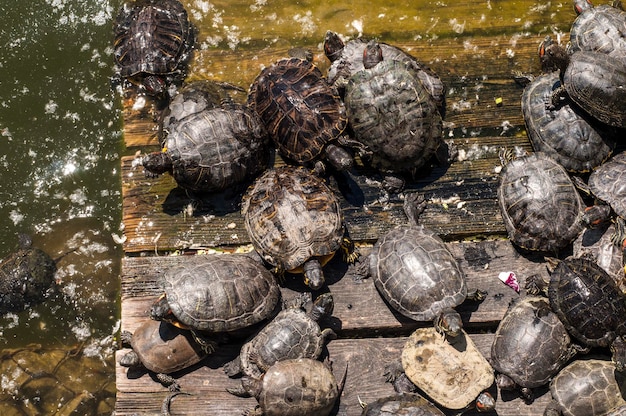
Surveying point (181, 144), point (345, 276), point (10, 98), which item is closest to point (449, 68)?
point (345, 276)

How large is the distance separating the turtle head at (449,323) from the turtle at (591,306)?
3.62 ft

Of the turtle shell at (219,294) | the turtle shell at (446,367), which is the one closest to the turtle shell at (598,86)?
the turtle shell at (446,367)

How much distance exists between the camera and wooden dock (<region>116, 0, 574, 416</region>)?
636cm

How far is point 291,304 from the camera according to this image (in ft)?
21.1

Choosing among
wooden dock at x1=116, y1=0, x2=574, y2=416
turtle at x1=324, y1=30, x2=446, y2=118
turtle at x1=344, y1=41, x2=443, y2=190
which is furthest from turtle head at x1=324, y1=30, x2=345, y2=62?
turtle at x1=344, y1=41, x2=443, y2=190

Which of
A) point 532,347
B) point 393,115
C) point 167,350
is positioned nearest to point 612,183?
point 532,347

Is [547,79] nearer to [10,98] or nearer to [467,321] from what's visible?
[467,321]

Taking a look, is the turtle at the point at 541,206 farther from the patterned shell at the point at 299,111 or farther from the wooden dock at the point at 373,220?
the patterned shell at the point at 299,111

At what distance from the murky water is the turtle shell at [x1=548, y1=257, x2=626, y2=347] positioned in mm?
5406

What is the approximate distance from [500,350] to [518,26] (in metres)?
4.31

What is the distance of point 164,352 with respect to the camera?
6195mm

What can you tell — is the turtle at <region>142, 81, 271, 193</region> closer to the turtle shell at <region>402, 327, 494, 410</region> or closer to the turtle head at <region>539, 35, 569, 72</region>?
the turtle shell at <region>402, 327, 494, 410</region>

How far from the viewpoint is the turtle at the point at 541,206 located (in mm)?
6426

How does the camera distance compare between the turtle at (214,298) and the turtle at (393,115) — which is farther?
the turtle at (393,115)
